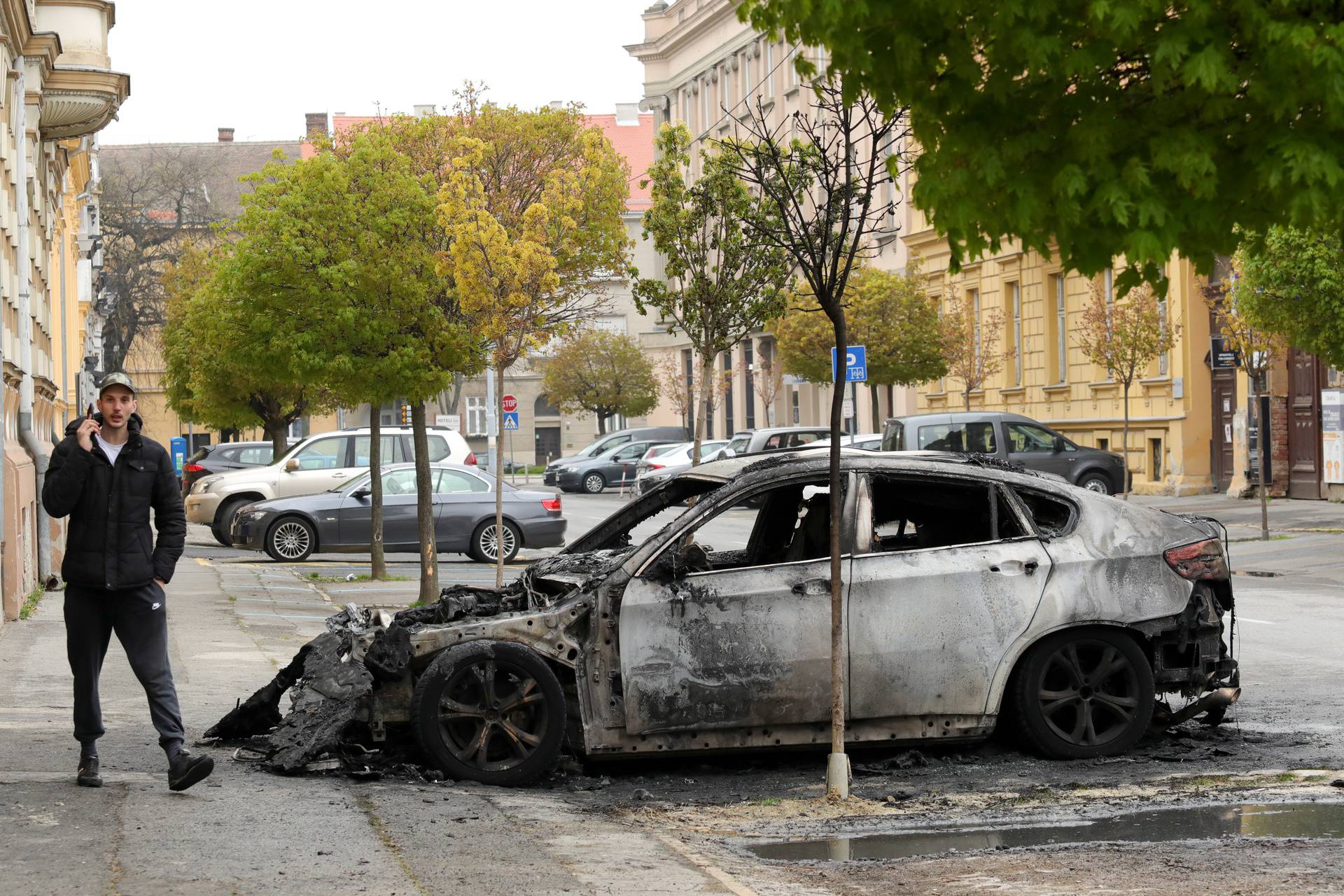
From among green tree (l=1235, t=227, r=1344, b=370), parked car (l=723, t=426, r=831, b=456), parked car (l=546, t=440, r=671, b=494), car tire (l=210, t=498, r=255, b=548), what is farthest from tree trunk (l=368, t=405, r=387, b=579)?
parked car (l=546, t=440, r=671, b=494)

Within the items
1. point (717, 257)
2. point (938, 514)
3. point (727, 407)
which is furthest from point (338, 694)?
point (727, 407)

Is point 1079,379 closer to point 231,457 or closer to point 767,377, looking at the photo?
point 231,457

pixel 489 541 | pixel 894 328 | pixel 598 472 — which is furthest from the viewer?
pixel 598 472

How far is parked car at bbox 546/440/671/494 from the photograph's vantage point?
53750mm

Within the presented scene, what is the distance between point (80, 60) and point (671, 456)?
26018 mm

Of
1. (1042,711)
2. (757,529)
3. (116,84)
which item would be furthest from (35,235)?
(1042,711)

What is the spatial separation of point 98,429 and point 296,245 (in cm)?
1092

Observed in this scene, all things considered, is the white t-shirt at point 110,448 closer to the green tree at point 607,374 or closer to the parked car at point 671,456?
the parked car at point 671,456

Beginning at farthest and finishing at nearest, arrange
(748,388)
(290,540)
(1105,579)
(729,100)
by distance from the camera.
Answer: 1. (748,388)
2. (729,100)
3. (290,540)
4. (1105,579)

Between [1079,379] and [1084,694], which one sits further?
[1079,379]

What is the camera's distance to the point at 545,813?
24.5 ft

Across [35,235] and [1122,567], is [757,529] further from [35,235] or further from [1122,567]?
[35,235]

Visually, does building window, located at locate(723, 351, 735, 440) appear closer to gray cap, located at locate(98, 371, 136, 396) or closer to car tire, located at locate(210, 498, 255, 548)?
car tire, located at locate(210, 498, 255, 548)

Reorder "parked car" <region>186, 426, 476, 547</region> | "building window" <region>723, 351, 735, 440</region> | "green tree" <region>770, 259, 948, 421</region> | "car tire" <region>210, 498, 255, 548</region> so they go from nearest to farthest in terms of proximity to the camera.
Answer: "car tire" <region>210, 498, 255, 548</region> → "parked car" <region>186, 426, 476, 547</region> → "green tree" <region>770, 259, 948, 421</region> → "building window" <region>723, 351, 735, 440</region>
